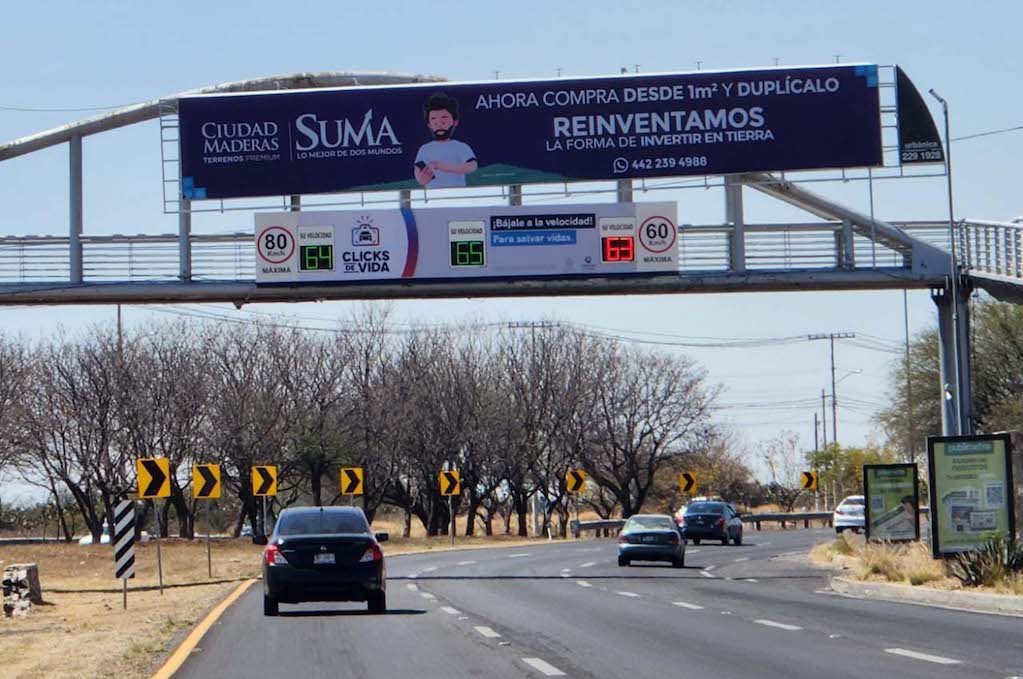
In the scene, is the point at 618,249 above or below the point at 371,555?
above

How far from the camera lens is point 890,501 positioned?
118 ft

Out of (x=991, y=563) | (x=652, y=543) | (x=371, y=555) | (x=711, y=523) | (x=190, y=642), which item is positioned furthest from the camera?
(x=711, y=523)

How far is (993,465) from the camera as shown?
26562 mm

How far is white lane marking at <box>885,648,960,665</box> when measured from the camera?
570 inches

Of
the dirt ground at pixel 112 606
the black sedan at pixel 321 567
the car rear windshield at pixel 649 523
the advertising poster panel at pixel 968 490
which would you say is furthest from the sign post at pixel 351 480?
the black sedan at pixel 321 567

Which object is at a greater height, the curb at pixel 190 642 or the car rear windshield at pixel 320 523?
the car rear windshield at pixel 320 523

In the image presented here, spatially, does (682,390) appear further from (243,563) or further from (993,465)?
(993,465)

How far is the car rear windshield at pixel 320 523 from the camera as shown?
22.5 metres

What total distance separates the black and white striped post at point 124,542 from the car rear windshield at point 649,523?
15322mm

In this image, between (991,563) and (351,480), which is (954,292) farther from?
(351,480)

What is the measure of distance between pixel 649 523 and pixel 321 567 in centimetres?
1972

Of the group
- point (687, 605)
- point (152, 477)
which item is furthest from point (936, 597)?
point (152, 477)

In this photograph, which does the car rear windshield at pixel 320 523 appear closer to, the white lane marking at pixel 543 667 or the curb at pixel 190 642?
the curb at pixel 190 642

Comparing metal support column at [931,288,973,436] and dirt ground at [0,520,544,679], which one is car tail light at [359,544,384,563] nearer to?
dirt ground at [0,520,544,679]
